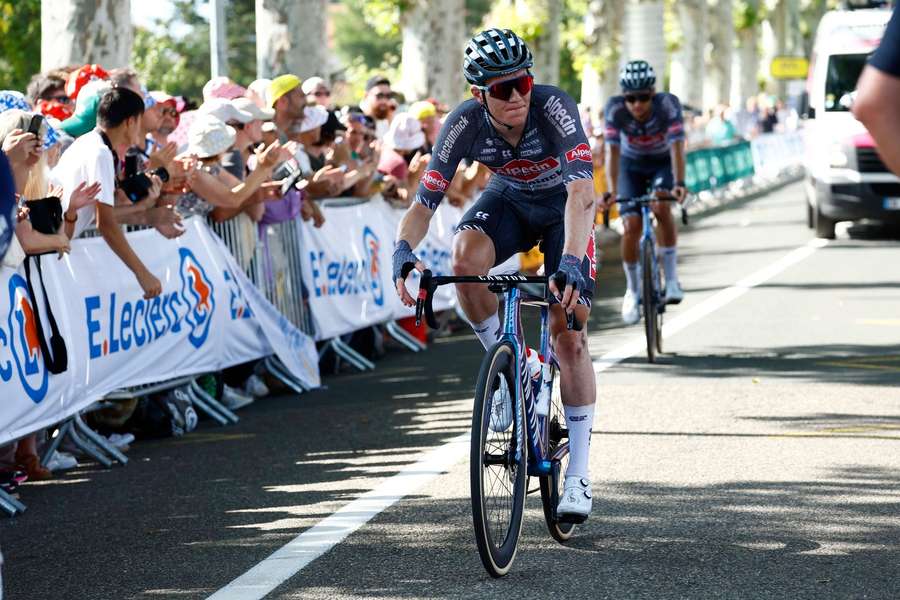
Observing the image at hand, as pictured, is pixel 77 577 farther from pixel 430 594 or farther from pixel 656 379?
Answer: pixel 656 379

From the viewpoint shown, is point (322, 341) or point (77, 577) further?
point (322, 341)

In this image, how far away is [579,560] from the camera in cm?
621

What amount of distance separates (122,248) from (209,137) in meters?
1.67

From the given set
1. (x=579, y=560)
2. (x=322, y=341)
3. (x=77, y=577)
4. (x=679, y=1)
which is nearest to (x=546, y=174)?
(x=579, y=560)

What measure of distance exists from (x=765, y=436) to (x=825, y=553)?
8.63 ft

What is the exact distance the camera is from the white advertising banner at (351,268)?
40.7 feet

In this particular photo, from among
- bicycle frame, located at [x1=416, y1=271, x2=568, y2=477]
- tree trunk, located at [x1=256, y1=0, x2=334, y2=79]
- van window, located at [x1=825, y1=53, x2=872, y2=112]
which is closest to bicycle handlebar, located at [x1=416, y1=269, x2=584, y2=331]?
bicycle frame, located at [x1=416, y1=271, x2=568, y2=477]

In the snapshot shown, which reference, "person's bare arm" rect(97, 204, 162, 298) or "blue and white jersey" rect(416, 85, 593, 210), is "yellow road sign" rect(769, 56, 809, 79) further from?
"blue and white jersey" rect(416, 85, 593, 210)

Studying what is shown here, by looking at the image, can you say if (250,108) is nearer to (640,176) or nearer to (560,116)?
(640,176)

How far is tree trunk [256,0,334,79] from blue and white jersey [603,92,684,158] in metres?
5.96

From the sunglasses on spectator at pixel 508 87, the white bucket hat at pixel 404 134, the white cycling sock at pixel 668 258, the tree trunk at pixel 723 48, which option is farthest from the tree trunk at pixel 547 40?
the tree trunk at pixel 723 48

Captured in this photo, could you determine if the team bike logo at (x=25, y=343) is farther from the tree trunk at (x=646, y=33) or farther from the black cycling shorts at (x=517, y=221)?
the tree trunk at (x=646, y=33)

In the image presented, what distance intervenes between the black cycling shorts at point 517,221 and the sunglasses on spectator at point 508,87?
0.68 metres

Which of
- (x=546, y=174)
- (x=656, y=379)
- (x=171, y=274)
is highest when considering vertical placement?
(x=546, y=174)
